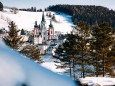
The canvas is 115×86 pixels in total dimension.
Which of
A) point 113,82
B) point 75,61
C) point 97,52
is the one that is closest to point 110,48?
point 97,52

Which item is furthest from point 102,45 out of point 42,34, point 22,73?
point 42,34

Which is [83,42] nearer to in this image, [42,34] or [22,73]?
[22,73]

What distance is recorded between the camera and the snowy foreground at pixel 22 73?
1.70 meters

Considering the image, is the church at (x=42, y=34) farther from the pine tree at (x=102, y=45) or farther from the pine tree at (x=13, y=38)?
the pine tree at (x=102, y=45)

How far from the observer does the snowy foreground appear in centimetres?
170

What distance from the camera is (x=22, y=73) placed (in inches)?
68.3

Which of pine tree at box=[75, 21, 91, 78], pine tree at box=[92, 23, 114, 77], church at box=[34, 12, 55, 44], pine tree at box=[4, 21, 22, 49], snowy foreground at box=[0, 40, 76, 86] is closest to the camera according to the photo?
snowy foreground at box=[0, 40, 76, 86]

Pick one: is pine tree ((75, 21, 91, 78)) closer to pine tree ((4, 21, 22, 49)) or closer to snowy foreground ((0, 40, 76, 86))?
pine tree ((4, 21, 22, 49))

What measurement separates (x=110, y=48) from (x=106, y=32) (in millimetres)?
1756

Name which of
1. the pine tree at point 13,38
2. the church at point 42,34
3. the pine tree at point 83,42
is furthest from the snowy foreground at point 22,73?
the church at point 42,34

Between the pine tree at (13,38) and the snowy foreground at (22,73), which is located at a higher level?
the snowy foreground at (22,73)

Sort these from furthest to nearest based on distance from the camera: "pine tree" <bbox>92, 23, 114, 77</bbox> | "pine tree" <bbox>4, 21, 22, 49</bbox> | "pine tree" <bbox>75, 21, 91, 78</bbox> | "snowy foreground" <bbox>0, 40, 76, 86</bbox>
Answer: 1. "pine tree" <bbox>75, 21, 91, 78</bbox>
2. "pine tree" <bbox>4, 21, 22, 49</bbox>
3. "pine tree" <bbox>92, 23, 114, 77</bbox>
4. "snowy foreground" <bbox>0, 40, 76, 86</bbox>

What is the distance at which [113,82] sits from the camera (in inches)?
163

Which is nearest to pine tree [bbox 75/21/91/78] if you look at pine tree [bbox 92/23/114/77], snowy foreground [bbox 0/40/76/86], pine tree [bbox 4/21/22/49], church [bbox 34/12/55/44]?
pine tree [bbox 92/23/114/77]
